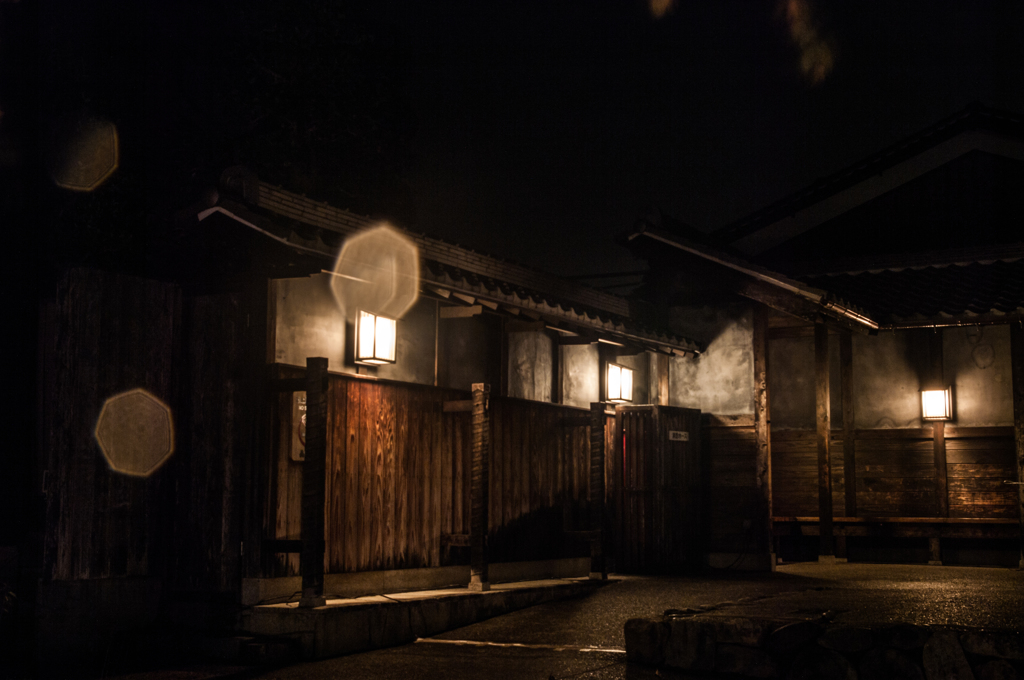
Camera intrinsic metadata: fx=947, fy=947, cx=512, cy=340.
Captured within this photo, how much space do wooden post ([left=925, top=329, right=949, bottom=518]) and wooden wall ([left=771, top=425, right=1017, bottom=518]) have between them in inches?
3.2

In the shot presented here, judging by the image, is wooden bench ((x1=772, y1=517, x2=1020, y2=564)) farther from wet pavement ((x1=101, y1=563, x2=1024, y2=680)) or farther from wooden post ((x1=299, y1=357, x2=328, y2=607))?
wooden post ((x1=299, y1=357, x2=328, y2=607))

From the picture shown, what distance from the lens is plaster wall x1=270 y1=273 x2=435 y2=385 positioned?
9.74 m

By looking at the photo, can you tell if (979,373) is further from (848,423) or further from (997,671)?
(997,671)

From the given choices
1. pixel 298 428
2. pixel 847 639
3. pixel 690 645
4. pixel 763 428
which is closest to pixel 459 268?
pixel 298 428

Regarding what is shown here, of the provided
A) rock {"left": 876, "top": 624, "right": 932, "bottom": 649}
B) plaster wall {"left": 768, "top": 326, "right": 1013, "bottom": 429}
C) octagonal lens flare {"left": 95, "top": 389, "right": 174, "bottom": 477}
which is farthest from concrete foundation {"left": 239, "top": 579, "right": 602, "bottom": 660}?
plaster wall {"left": 768, "top": 326, "right": 1013, "bottom": 429}

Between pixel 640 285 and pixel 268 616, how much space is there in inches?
436

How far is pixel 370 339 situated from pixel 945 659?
6.36 metres

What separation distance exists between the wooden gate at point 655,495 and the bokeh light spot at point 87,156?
10203mm

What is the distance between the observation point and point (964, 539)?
52.6ft

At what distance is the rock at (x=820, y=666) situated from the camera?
24.4 feet

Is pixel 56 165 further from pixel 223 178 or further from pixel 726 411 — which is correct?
pixel 726 411

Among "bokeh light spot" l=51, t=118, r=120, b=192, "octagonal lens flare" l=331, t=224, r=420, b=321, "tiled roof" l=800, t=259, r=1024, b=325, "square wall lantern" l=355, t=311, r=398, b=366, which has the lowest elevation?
"square wall lantern" l=355, t=311, r=398, b=366

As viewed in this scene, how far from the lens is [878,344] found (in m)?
17.9

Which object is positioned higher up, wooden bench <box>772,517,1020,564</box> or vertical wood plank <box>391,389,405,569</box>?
vertical wood plank <box>391,389,405,569</box>
